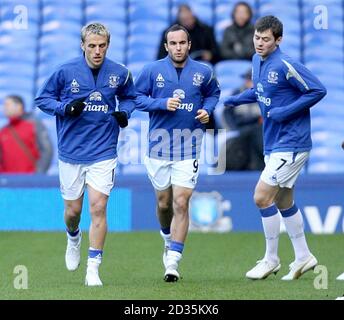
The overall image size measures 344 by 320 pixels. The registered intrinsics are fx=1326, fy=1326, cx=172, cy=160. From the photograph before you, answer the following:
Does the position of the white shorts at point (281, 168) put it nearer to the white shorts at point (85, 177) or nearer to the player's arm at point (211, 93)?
the player's arm at point (211, 93)

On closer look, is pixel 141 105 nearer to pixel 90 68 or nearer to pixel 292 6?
pixel 90 68

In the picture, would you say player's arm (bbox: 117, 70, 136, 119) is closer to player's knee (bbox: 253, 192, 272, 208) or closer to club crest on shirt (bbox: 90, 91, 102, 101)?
club crest on shirt (bbox: 90, 91, 102, 101)

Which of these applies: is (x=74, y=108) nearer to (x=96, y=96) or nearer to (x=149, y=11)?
(x=96, y=96)

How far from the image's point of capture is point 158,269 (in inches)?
521

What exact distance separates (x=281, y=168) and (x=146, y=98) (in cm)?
142

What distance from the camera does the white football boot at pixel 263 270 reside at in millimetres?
11992

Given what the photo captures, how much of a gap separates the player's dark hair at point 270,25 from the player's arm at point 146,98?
1090 millimetres

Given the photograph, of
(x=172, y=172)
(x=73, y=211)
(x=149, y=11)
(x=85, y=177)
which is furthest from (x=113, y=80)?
(x=149, y=11)

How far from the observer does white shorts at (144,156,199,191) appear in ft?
40.1

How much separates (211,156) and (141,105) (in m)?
5.91

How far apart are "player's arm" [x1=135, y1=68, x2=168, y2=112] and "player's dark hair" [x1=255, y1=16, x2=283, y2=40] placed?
3.58ft

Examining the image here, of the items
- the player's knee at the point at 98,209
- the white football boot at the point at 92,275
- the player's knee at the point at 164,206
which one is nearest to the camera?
the white football boot at the point at 92,275

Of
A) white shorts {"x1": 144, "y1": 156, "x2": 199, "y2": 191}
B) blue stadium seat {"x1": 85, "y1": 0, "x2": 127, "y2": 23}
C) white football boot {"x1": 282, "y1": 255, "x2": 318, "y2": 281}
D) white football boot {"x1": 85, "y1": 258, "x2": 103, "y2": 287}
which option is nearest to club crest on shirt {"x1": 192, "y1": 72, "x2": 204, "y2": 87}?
white shorts {"x1": 144, "y1": 156, "x2": 199, "y2": 191}

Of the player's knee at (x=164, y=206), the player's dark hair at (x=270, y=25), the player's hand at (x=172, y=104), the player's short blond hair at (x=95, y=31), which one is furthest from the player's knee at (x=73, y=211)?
the player's dark hair at (x=270, y=25)
